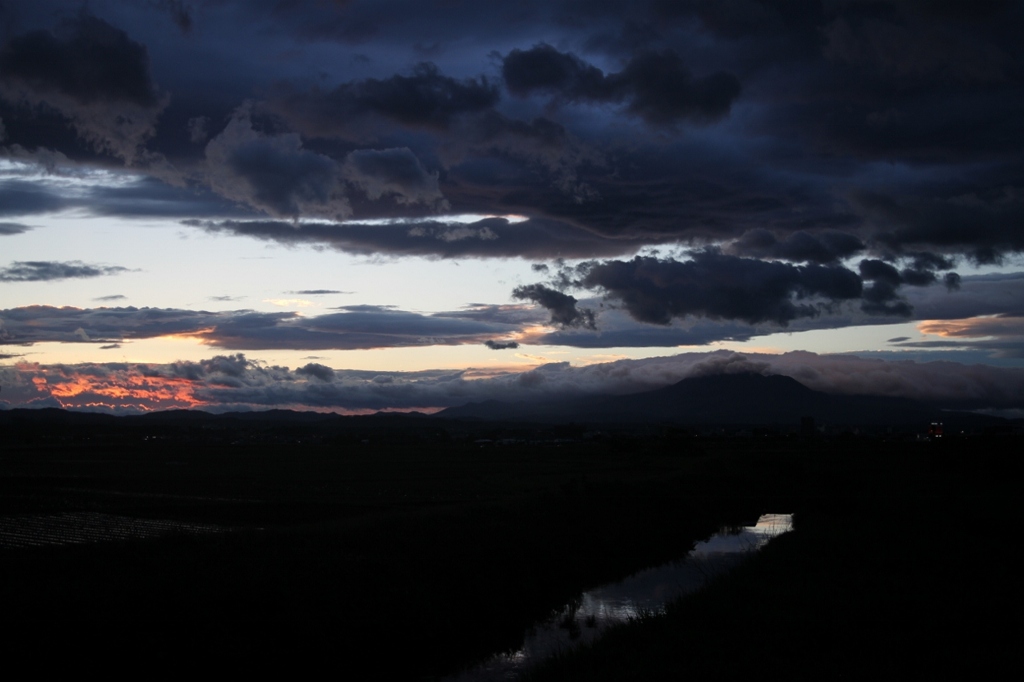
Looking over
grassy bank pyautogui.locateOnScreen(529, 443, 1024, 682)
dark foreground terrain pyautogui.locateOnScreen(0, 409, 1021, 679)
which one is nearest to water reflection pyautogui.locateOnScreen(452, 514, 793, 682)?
dark foreground terrain pyautogui.locateOnScreen(0, 409, 1021, 679)

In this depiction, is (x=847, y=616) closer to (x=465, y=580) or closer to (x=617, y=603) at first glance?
→ (x=617, y=603)

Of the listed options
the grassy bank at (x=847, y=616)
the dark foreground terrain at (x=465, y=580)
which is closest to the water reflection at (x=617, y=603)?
the dark foreground terrain at (x=465, y=580)

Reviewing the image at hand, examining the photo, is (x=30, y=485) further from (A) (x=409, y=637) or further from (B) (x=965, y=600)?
(B) (x=965, y=600)

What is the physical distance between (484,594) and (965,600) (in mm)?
13823

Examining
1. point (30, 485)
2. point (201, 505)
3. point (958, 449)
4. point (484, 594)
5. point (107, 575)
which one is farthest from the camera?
point (958, 449)

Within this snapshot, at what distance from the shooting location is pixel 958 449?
284ft

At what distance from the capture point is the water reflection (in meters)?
21.2

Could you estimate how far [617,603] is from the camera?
27.6 meters

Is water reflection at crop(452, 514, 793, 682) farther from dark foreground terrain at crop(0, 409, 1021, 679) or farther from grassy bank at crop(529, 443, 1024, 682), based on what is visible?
grassy bank at crop(529, 443, 1024, 682)

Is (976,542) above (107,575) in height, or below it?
below

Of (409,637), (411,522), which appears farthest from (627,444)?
(409,637)

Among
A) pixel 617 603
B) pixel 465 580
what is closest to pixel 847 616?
pixel 617 603

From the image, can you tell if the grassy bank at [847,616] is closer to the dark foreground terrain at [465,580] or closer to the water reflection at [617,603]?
the dark foreground terrain at [465,580]

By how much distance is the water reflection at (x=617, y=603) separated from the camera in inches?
833
